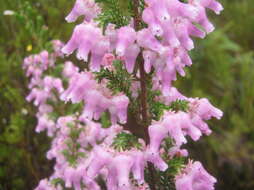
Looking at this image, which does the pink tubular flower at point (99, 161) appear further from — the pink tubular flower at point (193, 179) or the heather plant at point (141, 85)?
the pink tubular flower at point (193, 179)

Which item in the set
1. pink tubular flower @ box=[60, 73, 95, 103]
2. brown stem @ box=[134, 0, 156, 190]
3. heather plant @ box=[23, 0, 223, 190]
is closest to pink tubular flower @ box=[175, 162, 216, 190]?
heather plant @ box=[23, 0, 223, 190]

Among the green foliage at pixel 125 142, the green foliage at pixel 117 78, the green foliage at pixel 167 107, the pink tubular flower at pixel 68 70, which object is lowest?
the pink tubular flower at pixel 68 70

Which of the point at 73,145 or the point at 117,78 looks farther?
the point at 73,145

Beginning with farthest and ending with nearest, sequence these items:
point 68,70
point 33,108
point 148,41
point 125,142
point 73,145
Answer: point 33,108 → point 68,70 → point 73,145 → point 125,142 → point 148,41

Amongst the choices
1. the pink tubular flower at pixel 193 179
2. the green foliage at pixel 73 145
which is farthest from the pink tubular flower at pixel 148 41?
the green foliage at pixel 73 145

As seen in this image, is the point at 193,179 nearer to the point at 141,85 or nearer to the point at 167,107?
the point at 167,107

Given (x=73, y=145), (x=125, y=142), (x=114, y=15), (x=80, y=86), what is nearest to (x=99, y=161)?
(x=125, y=142)

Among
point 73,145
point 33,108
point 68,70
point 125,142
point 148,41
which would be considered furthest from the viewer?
point 33,108

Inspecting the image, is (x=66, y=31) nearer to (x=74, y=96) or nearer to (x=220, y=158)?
(x=220, y=158)
